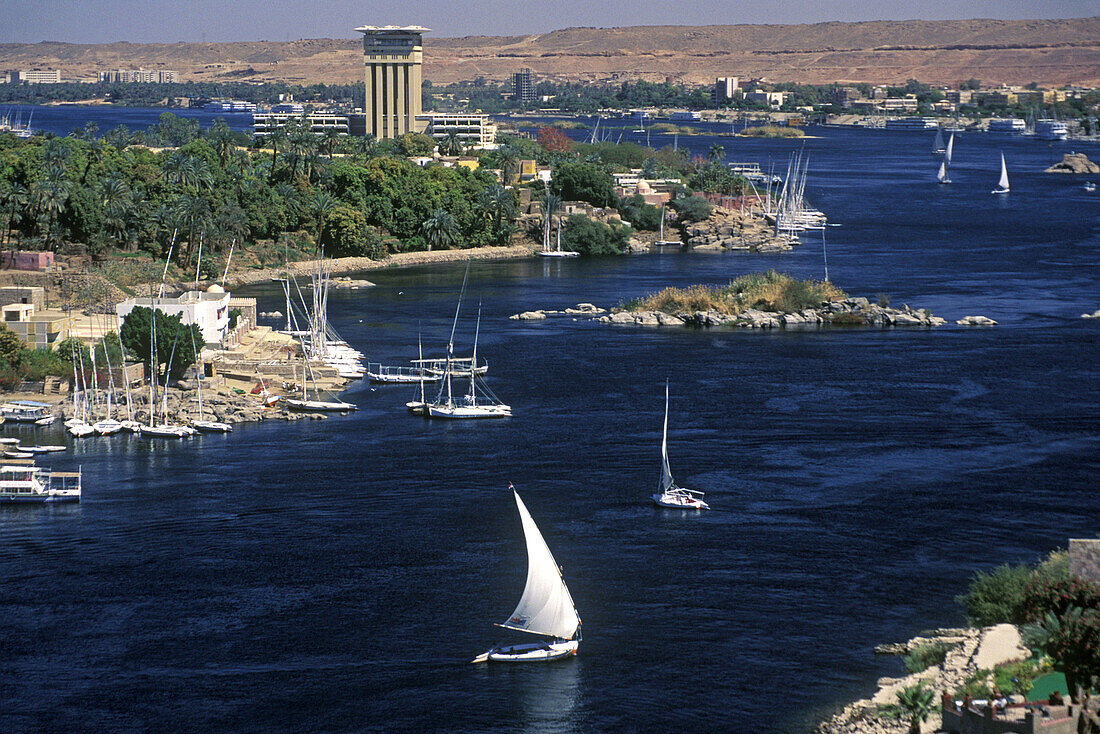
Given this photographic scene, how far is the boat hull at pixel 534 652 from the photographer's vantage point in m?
24.9

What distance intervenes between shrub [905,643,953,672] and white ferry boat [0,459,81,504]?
19.3 m

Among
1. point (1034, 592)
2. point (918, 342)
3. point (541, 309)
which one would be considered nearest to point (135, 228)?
point (541, 309)

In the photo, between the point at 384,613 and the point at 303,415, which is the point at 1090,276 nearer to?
the point at 303,415

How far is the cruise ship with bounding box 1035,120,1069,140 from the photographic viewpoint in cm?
18600

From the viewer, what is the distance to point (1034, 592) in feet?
70.9

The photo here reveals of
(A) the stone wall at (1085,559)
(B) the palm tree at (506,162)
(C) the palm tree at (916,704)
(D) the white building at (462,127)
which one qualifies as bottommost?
(C) the palm tree at (916,704)

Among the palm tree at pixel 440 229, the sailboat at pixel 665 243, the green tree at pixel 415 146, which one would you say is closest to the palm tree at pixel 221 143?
the palm tree at pixel 440 229

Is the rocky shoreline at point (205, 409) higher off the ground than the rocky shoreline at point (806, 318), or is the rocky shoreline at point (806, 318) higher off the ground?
the rocky shoreline at point (806, 318)

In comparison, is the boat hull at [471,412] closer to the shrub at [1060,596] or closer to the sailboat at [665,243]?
the shrub at [1060,596]

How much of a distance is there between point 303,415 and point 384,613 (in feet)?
52.2

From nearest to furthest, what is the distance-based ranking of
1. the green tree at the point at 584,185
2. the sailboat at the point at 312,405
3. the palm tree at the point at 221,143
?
the sailboat at the point at 312,405
the palm tree at the point at 221,143
the green tree at the point at 584,185

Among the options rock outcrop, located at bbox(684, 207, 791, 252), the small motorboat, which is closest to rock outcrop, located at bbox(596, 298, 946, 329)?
the small motorboat

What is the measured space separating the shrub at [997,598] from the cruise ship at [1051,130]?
172 metres

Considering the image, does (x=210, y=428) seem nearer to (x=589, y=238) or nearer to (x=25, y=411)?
(x=25, y=411)
